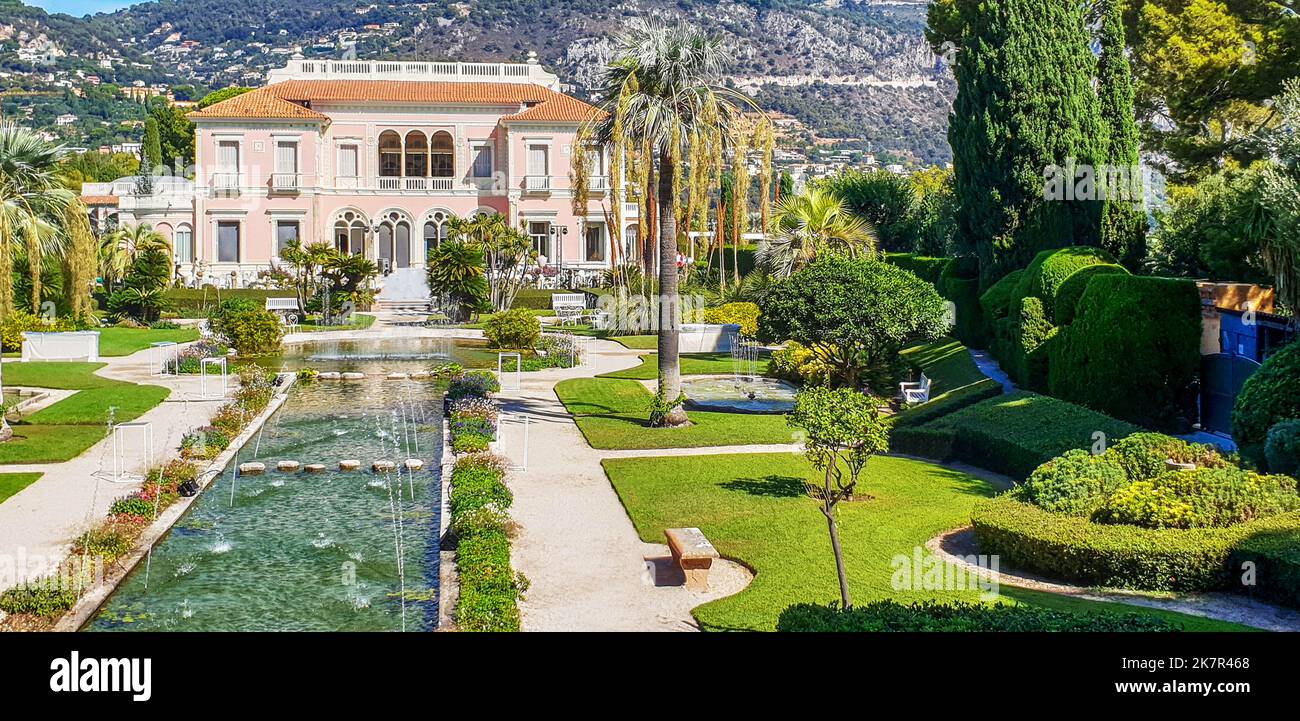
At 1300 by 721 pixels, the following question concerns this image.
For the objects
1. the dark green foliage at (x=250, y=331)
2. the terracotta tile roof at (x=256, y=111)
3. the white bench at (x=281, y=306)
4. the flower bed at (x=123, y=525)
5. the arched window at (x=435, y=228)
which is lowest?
the flower bed at (x=123, y=525)

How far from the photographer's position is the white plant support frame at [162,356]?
1032 inches

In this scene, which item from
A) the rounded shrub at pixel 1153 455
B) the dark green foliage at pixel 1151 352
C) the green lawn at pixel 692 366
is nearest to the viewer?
the rounded shrub at pixel 1153 455

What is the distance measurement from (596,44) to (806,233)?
328ft

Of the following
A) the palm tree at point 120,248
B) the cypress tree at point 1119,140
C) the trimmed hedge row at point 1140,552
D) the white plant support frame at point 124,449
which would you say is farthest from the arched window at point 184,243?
the trimmed hedge row at point 1140,552

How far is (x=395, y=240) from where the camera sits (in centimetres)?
5503

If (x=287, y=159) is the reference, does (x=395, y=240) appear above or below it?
below

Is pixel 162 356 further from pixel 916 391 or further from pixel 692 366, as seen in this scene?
pixel 916 391

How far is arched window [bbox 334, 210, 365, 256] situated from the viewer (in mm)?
54562

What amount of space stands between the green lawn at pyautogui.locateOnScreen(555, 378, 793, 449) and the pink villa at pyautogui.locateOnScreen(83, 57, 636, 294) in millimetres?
29799

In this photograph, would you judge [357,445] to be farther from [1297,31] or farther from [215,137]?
[215,137]

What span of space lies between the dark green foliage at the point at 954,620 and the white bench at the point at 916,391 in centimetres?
1308

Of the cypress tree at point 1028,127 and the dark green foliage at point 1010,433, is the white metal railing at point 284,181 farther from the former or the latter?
the dark green foliage at point 1010,433

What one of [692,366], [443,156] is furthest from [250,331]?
[443,156]

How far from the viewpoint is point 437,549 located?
1253 cm
